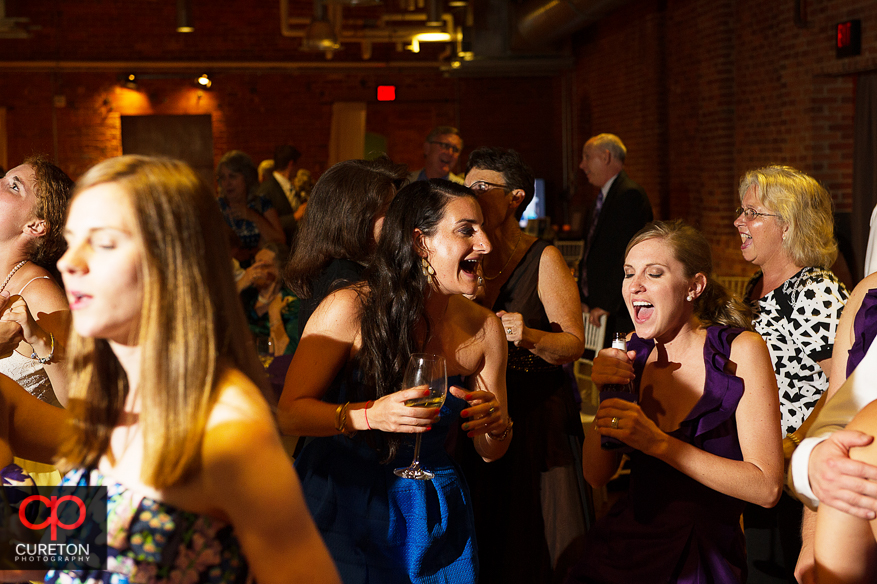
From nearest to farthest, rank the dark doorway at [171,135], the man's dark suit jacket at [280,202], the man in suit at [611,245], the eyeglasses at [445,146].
Answer: the eyeglasses at [445,146]
the man in suit at [611,245]
the man's dark suit jacket at [280,202]
the dark doorway at [171,135]

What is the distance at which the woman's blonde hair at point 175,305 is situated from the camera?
105 cm

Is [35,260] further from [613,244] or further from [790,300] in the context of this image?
[613,244]

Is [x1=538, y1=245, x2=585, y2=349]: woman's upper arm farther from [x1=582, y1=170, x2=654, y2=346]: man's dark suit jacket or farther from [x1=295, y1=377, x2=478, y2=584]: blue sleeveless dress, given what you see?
[x1=582, y1=170, x2=654, y2=346]: man's dark suit jacket

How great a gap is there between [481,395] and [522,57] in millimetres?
9909

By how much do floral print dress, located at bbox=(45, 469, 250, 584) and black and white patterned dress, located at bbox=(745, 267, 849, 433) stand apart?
204cm

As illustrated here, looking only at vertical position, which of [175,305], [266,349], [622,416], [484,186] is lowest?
[266,349]

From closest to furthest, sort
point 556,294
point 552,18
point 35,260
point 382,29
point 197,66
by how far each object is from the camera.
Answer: point 35,260 → point 556,294 → point 552,18 → point 382,29 → point 197,66

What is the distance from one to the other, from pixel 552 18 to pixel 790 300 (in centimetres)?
718

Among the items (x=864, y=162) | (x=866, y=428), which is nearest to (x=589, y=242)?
(x=864, y=162)

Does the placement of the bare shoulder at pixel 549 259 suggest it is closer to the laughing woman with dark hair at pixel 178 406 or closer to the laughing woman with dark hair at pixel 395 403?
the laughing woman with dark hair at pixel 395 403

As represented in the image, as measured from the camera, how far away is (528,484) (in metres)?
2.72

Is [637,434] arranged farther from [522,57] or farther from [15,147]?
[15,147]

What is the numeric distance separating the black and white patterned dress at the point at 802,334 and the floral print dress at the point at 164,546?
80.3 inches

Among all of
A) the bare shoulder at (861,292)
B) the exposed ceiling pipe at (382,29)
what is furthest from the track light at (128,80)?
the bare shoulder at (861,292)
